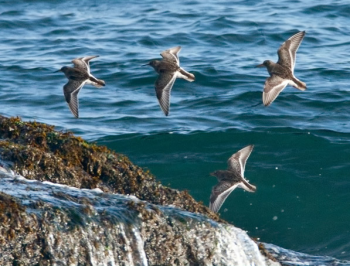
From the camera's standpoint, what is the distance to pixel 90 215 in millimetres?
5746

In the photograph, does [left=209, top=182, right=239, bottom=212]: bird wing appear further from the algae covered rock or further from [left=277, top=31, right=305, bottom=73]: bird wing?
[left=277, top=31, right=305, bottom=73]: bird wing

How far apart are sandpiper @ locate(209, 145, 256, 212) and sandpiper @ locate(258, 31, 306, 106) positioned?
3.18ft

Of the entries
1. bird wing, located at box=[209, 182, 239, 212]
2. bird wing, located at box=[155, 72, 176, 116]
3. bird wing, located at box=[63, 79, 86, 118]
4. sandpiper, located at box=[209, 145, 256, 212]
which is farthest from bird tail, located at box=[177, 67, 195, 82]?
bird wing, located at box=[209, 182, 239, 212]

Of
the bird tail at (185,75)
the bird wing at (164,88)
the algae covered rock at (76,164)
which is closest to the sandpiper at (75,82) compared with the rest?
the bird wing at (164,88)

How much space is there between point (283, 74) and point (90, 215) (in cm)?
474

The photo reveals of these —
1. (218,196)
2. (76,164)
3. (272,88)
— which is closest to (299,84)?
(272,88)

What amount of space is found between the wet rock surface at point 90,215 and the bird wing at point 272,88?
101 inches

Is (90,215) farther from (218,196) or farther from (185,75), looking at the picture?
(185,75)

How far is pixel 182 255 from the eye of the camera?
6.03 metres

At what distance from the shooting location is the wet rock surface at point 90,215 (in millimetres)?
5465

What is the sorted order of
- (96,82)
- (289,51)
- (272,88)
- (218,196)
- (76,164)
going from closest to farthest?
(76,164) < (218,196) < (96,82) < (272,88) < (289,51)

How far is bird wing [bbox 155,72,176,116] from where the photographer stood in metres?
9.41

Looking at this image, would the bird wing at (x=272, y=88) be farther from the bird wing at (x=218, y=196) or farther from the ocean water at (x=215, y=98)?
the ocean water at (x=215, y=98)

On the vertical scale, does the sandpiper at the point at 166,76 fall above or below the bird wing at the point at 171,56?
below
